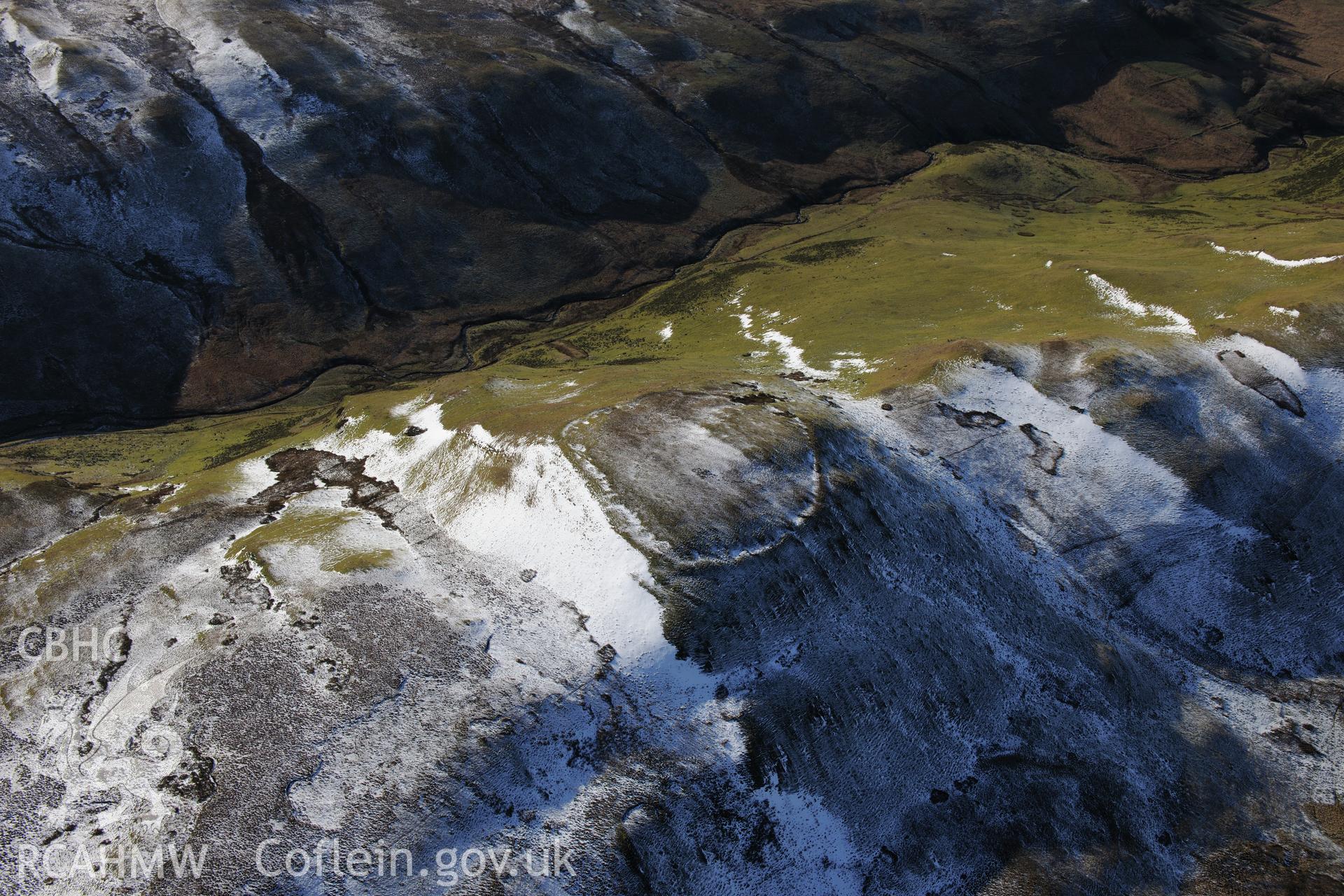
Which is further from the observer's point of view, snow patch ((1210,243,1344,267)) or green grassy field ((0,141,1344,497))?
snow patch ((1210,243,1344,267))

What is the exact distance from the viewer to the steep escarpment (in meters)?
95.7

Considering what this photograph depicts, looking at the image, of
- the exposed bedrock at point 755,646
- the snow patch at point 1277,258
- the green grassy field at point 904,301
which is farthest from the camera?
the snow patch at point 1277,258

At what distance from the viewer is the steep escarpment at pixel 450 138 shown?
314ft

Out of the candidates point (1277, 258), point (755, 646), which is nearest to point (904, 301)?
point (1277, 258)

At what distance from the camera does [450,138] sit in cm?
11931

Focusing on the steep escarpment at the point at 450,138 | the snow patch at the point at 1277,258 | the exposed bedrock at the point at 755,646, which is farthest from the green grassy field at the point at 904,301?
the steep escarpment at the point at 450,138

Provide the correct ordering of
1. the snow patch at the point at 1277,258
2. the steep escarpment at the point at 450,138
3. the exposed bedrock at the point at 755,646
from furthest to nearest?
the steep escarpment at the point at 450,138
the snow patch at the point at 1277,258
the exposed bedrock at the point at 755,646

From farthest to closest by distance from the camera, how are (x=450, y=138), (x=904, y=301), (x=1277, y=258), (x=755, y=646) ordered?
(x=450, y=138), (x=904, y=301), (x=1277, y=258), (x=755, y=646)

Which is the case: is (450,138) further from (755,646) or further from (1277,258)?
(1277,258)

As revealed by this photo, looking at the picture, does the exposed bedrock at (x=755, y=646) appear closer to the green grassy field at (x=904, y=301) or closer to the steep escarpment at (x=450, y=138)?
the green grassy field at (x=904, y=301)

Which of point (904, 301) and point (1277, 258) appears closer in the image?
point (1277, 258)

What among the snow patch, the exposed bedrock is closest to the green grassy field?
the snow patch

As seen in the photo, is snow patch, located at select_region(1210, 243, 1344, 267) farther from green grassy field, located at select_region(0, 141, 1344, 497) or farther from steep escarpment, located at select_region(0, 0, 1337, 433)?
steep escarpment, located at select_region(0, 0, 1337, 433)

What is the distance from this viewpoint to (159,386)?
91000 mm
